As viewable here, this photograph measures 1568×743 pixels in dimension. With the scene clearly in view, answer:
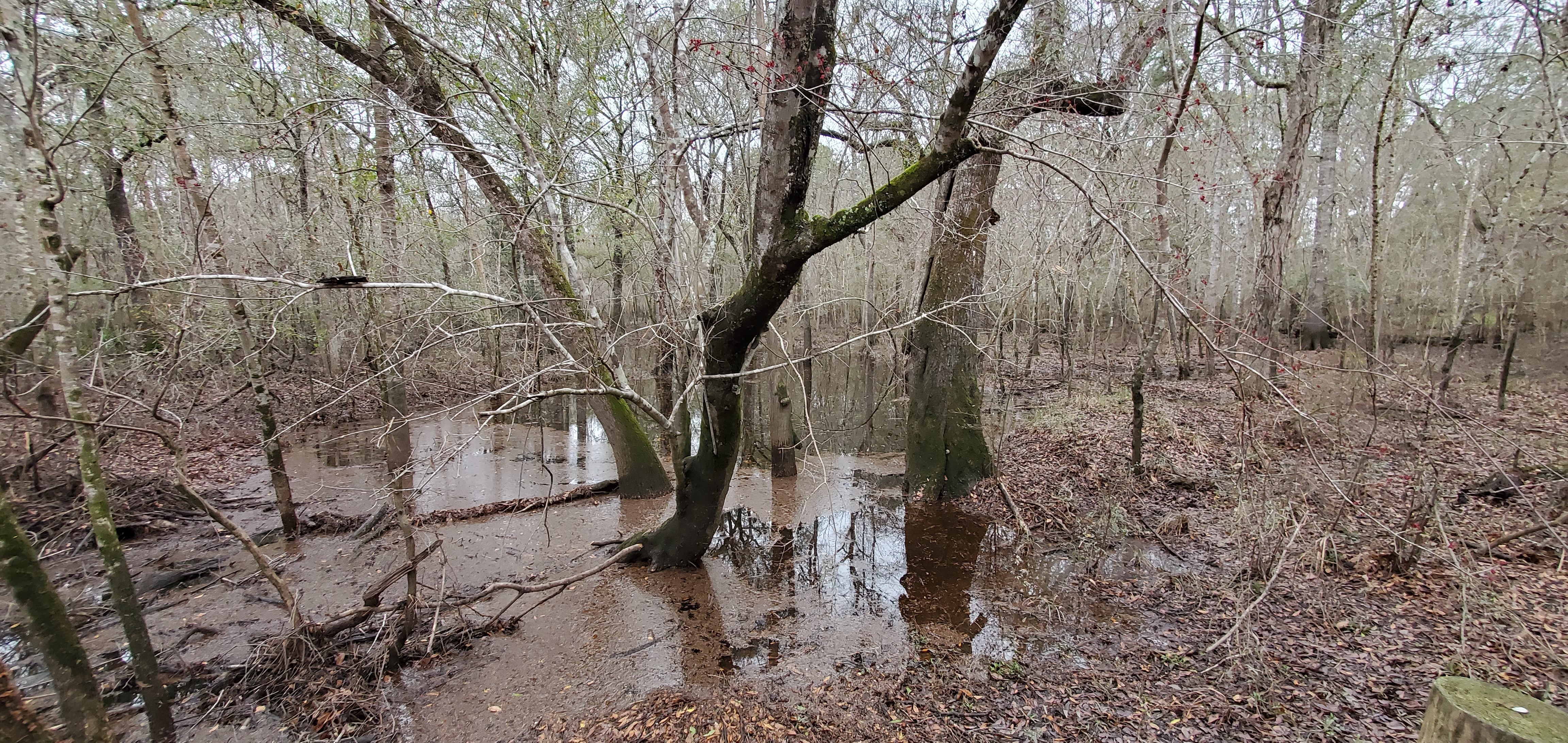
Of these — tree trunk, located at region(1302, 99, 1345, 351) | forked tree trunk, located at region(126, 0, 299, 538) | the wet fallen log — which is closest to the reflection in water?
the wet fallen log

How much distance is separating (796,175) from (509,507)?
587 cm

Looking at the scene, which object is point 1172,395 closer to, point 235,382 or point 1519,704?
point 1519,704

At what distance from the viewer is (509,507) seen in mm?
7359

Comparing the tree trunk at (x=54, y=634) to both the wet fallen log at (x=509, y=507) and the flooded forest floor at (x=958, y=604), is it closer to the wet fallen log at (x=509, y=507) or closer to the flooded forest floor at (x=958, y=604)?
the flooded forest floor at (x=958, y=604)

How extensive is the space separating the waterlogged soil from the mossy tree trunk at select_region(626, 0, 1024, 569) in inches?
59.7

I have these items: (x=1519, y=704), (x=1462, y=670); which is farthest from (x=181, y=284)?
(x=1462, y=670)

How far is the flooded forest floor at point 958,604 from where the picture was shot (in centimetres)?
355

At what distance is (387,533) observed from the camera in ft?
21.6

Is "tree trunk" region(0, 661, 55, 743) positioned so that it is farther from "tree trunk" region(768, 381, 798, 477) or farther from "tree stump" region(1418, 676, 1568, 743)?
"tree trunk" region(768, 381, 798, 477)

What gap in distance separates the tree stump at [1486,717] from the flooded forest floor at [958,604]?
1.07 metres

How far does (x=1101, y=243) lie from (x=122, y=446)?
1766cm

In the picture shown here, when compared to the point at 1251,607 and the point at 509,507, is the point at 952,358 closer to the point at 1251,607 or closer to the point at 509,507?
the point at 1251,607

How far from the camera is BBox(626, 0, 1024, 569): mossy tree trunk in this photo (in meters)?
3.48

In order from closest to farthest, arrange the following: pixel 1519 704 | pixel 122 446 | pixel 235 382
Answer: pixel 1519 704 → pixel 122 446 → pixel 235 382
